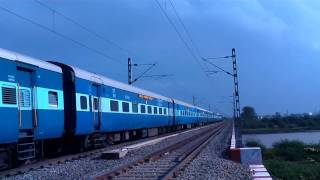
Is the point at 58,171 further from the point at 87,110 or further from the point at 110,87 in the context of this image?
the point at 110,87

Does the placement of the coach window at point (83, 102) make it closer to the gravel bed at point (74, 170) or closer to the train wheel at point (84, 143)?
the train wheel at point (84, 143)

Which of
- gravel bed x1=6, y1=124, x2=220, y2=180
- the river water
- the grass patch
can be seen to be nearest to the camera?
gravel bed x1=6, y1=124, x2=220, y2=180

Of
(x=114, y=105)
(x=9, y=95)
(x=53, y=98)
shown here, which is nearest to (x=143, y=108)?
(x=114, y=105)

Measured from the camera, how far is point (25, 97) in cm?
1599

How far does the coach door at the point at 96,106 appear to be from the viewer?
924 inches

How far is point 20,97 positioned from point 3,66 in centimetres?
135

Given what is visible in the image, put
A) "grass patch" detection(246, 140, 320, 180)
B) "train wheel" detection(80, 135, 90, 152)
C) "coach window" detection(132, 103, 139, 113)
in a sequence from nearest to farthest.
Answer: "grass patch" detection(246, 140, 320, 180), "train wheel" detection(80, 135, 90, 152), "coach window" detection(132, 103, 139, 113)

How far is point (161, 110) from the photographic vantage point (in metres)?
46.2

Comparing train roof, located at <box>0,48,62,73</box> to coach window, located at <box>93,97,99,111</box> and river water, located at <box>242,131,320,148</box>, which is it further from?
river water, located at <box>242,131,320,148</box>

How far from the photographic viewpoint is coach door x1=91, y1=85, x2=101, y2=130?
23.5 metres

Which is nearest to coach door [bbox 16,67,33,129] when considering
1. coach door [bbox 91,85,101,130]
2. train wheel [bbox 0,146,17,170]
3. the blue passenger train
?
the blue passenger train

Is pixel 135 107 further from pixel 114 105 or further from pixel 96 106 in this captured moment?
pixel 96 106

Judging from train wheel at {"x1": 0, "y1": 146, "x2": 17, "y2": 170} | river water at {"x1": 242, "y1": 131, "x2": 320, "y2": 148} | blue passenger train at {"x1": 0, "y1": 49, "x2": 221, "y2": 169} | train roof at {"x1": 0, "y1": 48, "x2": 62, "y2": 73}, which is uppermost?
train roof at {"x1": 0, "y1": 48, "x2": 62, "y2": 73}

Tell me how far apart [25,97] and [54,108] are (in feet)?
8.04
